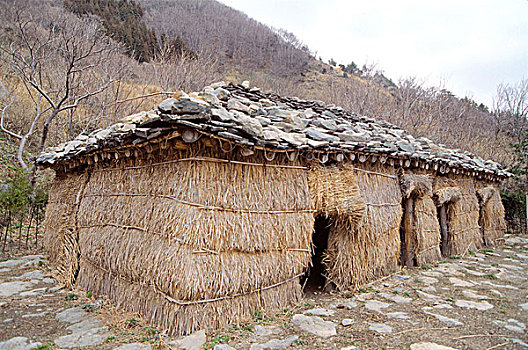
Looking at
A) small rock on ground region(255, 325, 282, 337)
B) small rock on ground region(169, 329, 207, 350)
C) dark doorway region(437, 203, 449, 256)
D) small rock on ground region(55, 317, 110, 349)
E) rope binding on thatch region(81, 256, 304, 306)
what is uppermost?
dark doorway region(437, 203, 449, 256)

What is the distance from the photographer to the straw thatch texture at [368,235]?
5535 mm

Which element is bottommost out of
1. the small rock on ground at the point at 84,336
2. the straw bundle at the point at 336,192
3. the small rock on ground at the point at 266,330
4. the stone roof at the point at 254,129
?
the small rock on ground at the point at 84,336

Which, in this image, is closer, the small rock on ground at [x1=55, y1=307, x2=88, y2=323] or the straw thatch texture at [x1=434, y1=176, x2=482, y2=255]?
the small rock on ground at [x1=55, y1=307, x2=88, y2=323]

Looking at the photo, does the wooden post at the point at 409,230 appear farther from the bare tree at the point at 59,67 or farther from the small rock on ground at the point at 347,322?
the bare tree at the point at 59,67

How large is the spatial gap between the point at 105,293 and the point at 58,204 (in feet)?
10.2

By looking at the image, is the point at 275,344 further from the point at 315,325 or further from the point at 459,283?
the point at 459,283

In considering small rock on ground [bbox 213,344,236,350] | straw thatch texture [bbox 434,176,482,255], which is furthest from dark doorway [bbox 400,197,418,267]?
small rock on ground [bbox 213,344,236,350]

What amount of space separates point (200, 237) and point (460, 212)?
8.15m

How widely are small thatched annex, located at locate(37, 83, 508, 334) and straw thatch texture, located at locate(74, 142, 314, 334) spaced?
0.7 inches

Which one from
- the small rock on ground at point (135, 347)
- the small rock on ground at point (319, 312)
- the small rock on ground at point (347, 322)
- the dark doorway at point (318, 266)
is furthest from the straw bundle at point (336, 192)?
the small rock on ground at point (135, 347)

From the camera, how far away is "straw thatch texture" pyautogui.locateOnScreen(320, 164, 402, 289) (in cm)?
554

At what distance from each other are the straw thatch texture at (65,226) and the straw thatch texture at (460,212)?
847 cm

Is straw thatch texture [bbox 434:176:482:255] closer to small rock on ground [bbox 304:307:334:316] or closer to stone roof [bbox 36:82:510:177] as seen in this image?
stone roof [bbox 36:82:510:177]

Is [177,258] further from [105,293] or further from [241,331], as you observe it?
[105,293]
